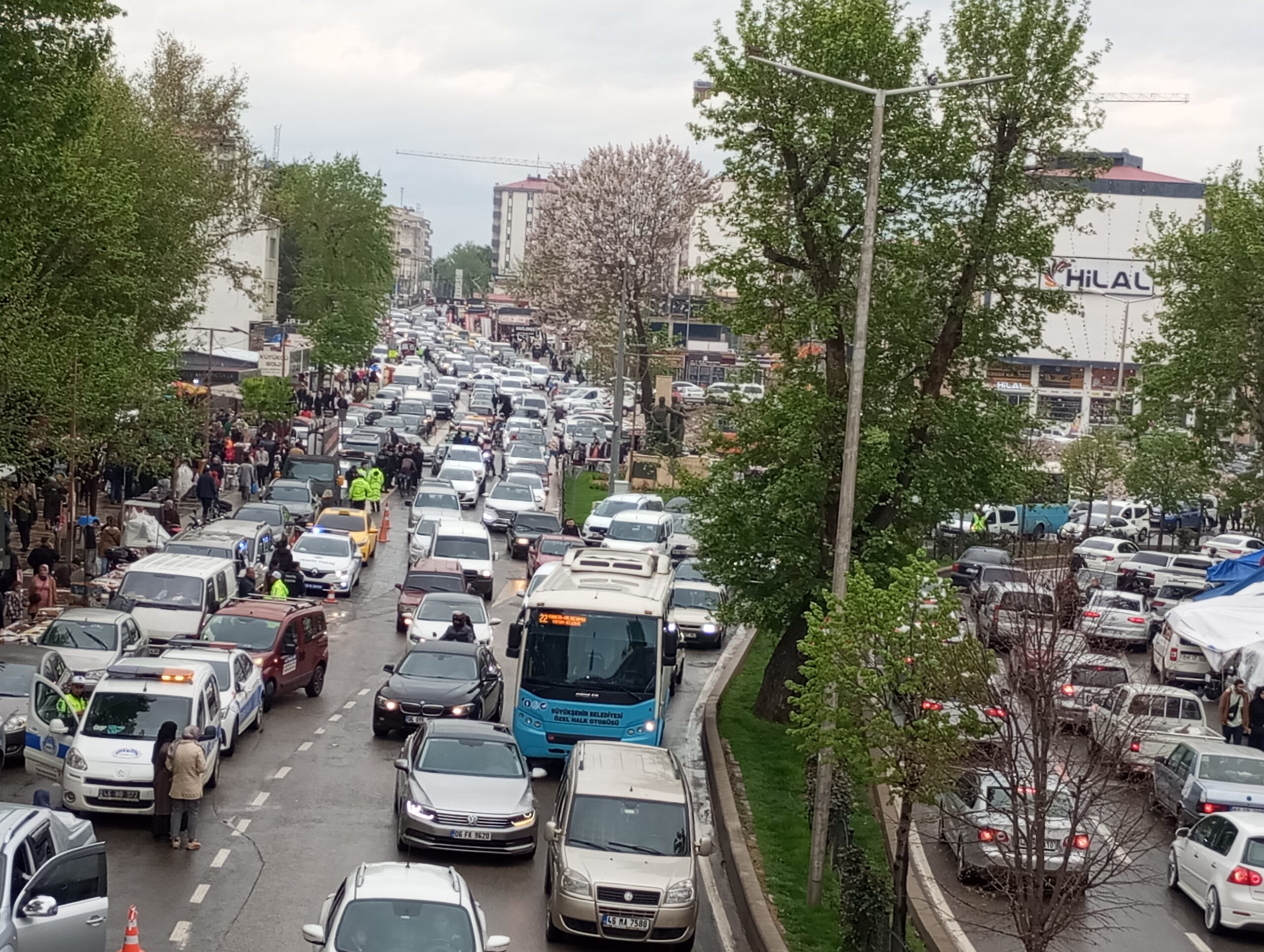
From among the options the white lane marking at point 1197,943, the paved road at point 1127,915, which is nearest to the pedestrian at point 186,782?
the paved road at point 1127,915

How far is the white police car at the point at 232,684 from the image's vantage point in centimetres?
2377

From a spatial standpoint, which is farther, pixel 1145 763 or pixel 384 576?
pixel 384 576

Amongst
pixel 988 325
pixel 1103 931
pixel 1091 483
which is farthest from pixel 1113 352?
pixel 1103 931

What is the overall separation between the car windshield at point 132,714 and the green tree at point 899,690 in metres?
8.00

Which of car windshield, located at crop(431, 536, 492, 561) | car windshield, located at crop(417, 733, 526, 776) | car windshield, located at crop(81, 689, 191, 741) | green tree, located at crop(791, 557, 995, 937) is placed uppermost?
green tree, located at crop(791, 557, 995, 937)

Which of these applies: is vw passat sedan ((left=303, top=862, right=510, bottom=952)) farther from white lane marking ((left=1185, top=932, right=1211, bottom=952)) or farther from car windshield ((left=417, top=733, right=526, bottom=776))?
white lane marking ((left=1185, top=932, right=1211, bottom=952))

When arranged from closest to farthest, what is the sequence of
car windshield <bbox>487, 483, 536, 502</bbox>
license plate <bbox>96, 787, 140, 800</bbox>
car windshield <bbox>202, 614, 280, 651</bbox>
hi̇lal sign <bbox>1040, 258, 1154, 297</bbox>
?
license plate <bbox>96, 787, 140, 800</bbox> → car windshield <bbox>202, 614, 280, 651</bbox> → car windshield <bbox>487, 483, 536, 502</bbox> → hi̇lal sign <bbox>1040, 258, 1154, 297</bbox>

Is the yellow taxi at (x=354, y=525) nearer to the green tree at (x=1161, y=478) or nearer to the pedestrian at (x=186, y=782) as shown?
the pedestrian at (x=186, y=782)

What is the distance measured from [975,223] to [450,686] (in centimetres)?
1160

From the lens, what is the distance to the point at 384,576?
45219 millimetres

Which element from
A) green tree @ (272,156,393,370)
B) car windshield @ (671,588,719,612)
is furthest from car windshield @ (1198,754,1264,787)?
green tree @ (272,156,393,370)

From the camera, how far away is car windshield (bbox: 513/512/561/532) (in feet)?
163

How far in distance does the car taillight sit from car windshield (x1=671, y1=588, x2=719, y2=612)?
20.0 metres

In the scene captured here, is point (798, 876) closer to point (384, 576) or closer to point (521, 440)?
point (384, 576)
